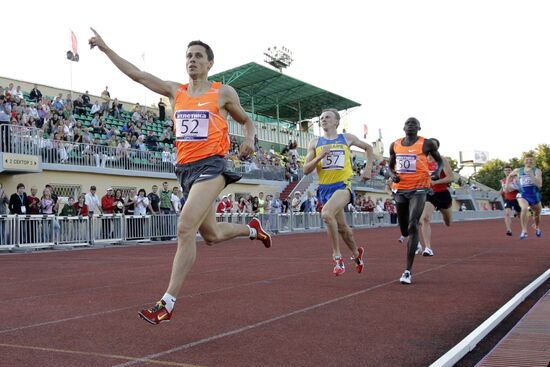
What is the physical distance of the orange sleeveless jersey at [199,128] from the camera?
5262mm

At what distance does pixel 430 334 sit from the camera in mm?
4504

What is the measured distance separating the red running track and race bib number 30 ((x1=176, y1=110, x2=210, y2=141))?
161cm

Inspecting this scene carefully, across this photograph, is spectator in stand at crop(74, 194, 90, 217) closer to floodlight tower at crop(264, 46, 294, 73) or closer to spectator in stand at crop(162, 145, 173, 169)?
spectator in stand at crop(162, 145, 173, 169)

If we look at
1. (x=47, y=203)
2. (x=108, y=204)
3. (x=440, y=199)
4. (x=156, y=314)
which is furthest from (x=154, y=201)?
(x=156, y=314)

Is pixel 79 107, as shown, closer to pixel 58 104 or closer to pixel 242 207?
pixel 58 104

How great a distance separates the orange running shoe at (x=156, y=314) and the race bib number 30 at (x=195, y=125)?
1.52 m

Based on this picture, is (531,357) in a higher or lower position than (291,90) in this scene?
lower

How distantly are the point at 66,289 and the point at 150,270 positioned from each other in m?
2.55

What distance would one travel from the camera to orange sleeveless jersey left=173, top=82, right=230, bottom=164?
526 centimetres

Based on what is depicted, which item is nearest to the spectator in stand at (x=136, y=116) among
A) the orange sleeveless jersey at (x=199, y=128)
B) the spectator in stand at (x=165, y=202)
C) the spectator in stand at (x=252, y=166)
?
the spectator in stand at (x=252, y=166)

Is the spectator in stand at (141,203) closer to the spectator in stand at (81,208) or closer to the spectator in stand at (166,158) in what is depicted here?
the spectator in stand at (81,208)

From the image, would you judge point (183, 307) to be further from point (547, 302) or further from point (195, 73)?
point (547, 302)

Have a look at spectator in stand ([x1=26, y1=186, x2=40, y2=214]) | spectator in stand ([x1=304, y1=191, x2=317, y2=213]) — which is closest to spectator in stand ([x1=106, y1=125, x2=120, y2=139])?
spectator in stand ([x1=26, y1=186, x2=40, y2=214])

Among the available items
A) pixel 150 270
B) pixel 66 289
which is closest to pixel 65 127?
pixel 150 270
